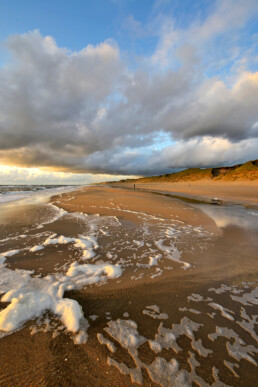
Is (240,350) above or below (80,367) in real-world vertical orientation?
below

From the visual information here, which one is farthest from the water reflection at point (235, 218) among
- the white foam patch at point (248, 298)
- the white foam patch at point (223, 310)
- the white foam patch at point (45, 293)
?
the white foam patch at point (45, 293)

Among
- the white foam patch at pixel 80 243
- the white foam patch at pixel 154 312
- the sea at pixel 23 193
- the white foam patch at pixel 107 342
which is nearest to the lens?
the white foam patch at pixel 107 342

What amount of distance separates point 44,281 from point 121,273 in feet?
5.91

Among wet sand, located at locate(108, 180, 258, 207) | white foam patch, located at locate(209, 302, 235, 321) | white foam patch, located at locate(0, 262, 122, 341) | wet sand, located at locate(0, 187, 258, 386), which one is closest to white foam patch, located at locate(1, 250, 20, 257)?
wet sand, located at locate(0, 187, 258, 386)

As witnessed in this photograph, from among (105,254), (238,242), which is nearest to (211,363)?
(105,254)

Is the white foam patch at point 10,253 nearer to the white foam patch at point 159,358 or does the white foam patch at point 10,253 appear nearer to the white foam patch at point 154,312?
the white foam patch at point 159,358

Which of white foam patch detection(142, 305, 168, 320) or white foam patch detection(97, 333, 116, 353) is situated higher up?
white foam patch detection(97, 333, 116, 353)

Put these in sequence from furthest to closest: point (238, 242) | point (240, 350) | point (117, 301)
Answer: point (238, 242) < point (117, 301) < point (240, 350)

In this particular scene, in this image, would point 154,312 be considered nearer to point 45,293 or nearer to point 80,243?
point 45,293

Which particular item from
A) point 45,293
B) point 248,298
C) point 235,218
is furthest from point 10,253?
point 235,218

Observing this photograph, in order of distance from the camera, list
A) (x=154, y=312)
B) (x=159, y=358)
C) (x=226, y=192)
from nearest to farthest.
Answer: (x=159, y=358), (x=154, y=312), (x=226, y=192)

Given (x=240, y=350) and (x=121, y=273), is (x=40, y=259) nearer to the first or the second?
(x=121, y=273)

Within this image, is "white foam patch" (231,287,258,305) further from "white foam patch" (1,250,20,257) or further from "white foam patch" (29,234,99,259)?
"white foam patch" (1,250,20,257)

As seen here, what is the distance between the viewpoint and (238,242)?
6.50 m
